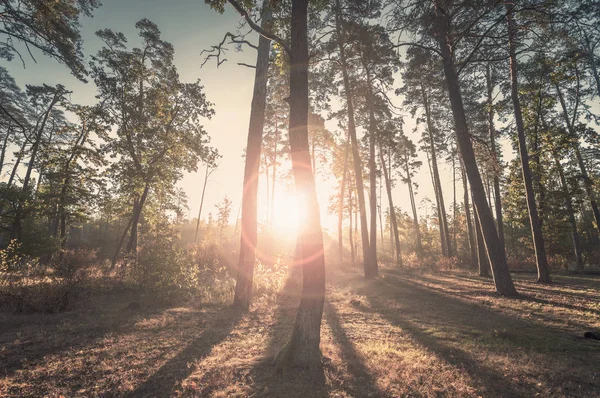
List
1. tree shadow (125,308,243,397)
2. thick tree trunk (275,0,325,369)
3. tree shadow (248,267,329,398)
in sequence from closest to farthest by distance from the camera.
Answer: tree shadow (248,267,329,398), tree shadow (125,308,243,397), thick tree trunk (275,0,325,369)

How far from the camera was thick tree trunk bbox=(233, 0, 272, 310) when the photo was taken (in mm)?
9500

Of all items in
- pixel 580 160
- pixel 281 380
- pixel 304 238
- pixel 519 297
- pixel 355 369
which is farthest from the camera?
pixel 580 160

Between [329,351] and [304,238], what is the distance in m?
2.52

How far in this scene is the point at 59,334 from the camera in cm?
590

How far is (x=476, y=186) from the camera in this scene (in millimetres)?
9977

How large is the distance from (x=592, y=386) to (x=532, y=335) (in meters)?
2.26

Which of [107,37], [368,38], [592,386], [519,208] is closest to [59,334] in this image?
[592,386]

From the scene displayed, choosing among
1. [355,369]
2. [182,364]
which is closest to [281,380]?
[355,369]

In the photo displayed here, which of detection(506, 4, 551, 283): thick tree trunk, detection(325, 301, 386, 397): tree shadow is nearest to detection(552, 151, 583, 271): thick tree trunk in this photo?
detection(506, 4, 551, 283): thick tree trunk

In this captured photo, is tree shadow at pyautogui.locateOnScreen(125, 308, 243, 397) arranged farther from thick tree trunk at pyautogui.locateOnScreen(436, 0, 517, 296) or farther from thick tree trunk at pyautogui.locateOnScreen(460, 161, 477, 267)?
thick tree trunk at pyautogui.locateOnScreen(460, 161, 477, 267)

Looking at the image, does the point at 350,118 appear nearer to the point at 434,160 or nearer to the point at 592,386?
the point at 434,160

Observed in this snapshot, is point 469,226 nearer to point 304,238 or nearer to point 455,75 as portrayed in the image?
point 455,75

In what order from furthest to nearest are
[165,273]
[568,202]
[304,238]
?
[568,202]
[165,273]
[304,238]

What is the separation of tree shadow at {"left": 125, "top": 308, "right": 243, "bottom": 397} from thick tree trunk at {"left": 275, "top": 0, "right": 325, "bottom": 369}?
5.44 feet
